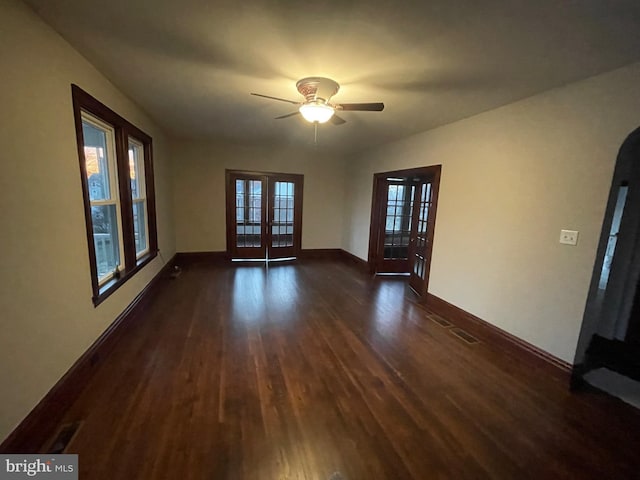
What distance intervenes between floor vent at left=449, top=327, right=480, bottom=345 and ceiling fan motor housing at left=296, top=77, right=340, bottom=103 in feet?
9.56

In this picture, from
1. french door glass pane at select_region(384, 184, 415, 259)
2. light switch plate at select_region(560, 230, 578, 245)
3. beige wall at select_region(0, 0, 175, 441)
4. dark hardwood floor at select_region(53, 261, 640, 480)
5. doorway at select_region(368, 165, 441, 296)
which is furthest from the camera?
french door glass pane at select_region(384, 184, 415, 259)

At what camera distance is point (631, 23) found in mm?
1501

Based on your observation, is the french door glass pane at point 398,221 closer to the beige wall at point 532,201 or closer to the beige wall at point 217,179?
the beige wall at point 532,201

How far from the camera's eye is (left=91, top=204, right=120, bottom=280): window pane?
2709 millimetres

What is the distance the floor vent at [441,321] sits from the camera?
335 cm

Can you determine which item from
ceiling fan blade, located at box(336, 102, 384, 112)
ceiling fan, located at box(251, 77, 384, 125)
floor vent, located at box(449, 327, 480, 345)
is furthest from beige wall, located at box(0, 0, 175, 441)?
floor vent, located at box(449, 327, 480, 345)

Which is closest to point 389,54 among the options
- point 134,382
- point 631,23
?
point 631,23

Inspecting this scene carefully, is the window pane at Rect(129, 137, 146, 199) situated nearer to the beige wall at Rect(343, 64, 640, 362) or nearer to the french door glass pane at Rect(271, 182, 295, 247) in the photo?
the french door glass pane at Rect(271, 182, 295, 247)

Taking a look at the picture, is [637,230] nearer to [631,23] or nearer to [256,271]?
[631,23]

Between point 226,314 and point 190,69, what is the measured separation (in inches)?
103

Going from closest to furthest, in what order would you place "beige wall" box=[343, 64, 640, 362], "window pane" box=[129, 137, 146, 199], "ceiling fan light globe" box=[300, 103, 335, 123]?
"beige wall" box=[343, 64, 640, 362], "ceiling fan light globe" box=[300, 103, 335, 123], "window pane" box=[129, 137, 146, 199]

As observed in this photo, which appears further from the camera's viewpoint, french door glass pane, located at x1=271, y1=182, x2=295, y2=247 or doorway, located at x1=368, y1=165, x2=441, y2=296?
french door glass pane, located at x1=271, y1=182, x2=295, y2=247

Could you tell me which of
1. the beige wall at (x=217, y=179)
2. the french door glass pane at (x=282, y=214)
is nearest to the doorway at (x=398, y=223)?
the beige wall at (x=217, y=179)

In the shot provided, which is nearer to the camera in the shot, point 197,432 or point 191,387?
point 197,432
